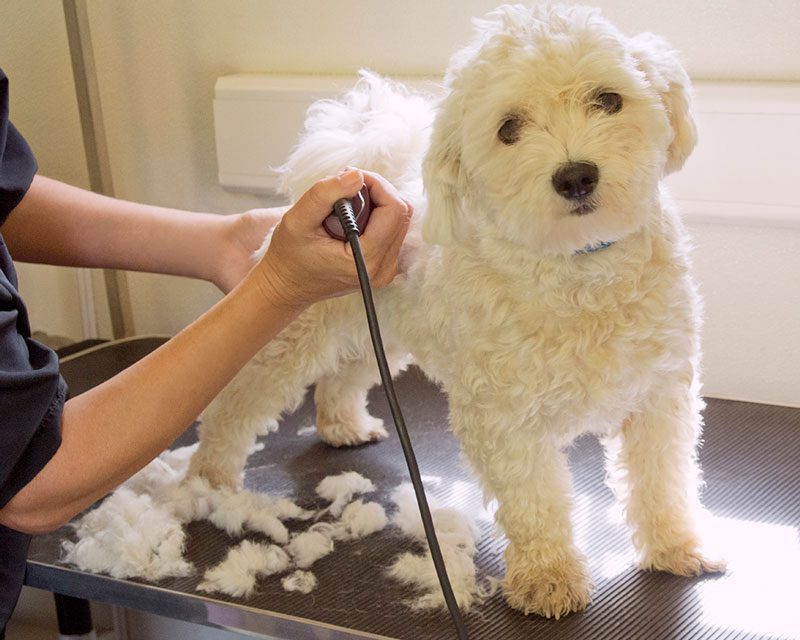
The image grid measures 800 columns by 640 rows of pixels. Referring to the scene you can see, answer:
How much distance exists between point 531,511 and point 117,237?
2.08 ft

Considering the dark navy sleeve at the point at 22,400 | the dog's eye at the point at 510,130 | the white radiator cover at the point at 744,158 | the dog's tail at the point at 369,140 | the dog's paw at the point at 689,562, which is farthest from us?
the white radiator cover at the point at 744,158

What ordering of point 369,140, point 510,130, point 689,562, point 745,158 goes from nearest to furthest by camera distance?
point 510,130
point 689,562
point 369,140
point 745,158

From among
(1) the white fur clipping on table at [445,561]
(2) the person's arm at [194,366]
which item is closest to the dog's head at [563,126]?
(2) the person's arm at [194,366]

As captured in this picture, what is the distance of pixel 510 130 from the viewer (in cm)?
99

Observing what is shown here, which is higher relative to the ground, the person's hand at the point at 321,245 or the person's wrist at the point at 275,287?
the person's hand at the point at 321,245

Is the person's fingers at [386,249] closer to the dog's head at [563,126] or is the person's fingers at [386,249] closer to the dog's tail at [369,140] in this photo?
the dog's head at [563,126]

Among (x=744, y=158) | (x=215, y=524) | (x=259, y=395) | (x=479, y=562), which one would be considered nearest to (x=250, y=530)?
(x=215, y=524)

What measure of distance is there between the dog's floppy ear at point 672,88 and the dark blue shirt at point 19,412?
0.61m

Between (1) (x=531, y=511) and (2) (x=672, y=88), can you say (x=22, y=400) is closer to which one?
(1) (x=531, y=511)

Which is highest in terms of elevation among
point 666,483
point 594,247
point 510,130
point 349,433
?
point 510,130

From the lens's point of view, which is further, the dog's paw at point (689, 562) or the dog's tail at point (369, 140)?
the dog's tail at point (369, 140)

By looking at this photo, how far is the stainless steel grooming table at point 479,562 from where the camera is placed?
3.38ft

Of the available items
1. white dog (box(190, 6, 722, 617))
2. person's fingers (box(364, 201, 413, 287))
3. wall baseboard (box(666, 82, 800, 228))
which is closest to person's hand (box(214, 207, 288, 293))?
white dog (box(190, 6, 722, 617))

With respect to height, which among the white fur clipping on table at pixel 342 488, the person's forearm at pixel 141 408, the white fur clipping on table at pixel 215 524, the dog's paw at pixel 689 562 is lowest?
the white fur clipping on table at pixel 342 488
